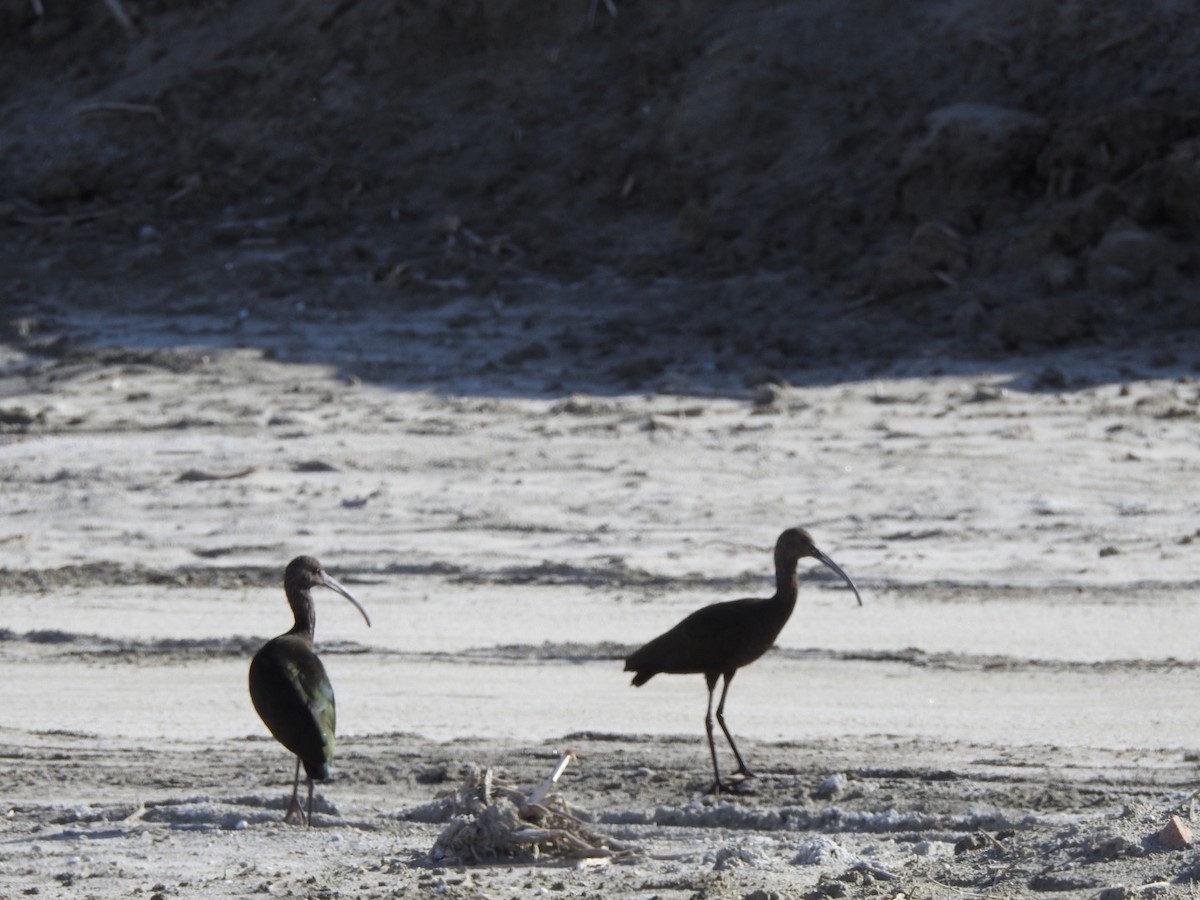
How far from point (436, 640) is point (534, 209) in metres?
11.3

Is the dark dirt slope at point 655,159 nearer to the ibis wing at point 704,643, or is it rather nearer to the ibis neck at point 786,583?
the ibis neck at point 786,583

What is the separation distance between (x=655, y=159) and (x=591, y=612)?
11.3 m

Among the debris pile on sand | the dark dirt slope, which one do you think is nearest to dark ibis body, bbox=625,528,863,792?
the debris pile on sand

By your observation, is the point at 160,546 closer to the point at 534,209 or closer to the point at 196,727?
the point at 196,727

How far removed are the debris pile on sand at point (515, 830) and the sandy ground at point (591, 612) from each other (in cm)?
7

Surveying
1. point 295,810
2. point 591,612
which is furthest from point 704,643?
point 591,612

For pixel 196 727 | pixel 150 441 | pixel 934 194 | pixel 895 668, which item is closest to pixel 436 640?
pixel 196 727

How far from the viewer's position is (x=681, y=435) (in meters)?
14.3

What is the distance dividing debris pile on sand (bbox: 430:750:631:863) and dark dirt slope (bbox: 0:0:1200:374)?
447 inches

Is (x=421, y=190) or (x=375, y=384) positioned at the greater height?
(x=421, y=190)

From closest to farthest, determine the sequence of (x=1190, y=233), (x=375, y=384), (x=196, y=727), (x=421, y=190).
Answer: (x=196, y=727) < (x=375, y=384) < (x=1190, y=233) < (x=421, y=190)

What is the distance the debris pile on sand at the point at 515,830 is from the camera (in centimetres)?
571

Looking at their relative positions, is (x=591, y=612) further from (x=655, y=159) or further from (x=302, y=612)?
(x=655, y=159)

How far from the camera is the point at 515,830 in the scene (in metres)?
5.75
